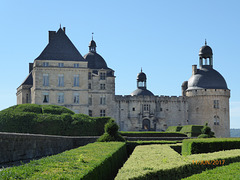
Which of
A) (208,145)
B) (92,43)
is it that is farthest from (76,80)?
(208,145)

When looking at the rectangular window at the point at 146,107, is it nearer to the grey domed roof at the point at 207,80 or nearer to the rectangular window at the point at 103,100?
the grey domed roof at the point at 207,80

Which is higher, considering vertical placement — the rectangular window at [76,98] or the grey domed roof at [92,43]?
the grey domed roof at [92,43]

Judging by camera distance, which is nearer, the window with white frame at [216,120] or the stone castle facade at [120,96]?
the stone castle facade at [120,96]

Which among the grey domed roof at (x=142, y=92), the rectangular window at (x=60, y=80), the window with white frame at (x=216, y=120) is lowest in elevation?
the window with white frame at (x=216, y=120)

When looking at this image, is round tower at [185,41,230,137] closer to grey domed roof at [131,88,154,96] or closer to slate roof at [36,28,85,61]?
grey domed roof at [131,88,154,96]

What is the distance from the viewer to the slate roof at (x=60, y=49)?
159ft

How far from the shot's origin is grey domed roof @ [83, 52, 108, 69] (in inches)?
2287

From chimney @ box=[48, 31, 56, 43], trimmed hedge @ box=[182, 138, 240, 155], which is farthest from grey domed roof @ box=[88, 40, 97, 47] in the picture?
trimmed hedge @ box=[182, 138, 240, 155]

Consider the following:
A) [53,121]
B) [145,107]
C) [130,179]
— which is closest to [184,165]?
[130,179]

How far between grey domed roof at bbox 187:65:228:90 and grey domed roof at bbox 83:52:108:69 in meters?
14.3

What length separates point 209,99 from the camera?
193ft

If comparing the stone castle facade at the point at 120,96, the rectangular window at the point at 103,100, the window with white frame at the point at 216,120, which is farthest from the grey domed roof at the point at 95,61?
the window with white frame at the point at 216,120

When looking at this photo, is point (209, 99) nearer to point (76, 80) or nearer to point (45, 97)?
point (76, 80)

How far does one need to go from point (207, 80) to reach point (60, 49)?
2401cm
